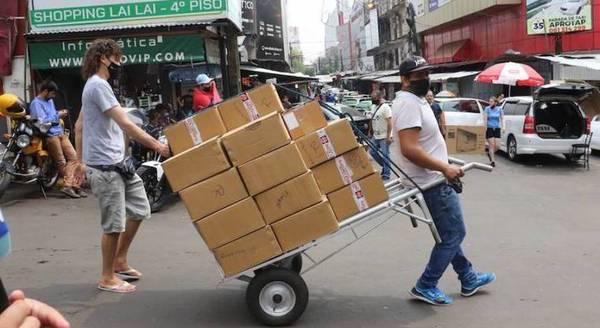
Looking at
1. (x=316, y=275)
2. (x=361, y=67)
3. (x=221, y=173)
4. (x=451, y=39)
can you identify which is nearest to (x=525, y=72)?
(x=316, y=275)

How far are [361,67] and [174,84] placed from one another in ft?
256

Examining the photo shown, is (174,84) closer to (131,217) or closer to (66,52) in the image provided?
(66,52)

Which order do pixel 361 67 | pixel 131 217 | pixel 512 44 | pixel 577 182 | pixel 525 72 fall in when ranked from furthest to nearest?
pixel 361 67 < pixel 512 44 < pixel 525 72 < pixel 577 182 < pixel 131 217

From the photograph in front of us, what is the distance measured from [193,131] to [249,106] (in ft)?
1.41

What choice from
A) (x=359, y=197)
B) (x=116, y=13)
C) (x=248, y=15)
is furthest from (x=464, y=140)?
(x=248, y=15)

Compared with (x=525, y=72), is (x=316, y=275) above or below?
below

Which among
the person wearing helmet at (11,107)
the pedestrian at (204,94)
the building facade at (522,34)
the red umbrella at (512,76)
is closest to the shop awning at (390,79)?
the building facade at (522,34)

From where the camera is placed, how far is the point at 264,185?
4.06 meters

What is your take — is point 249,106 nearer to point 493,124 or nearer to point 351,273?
point 351,273

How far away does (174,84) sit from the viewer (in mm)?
12156

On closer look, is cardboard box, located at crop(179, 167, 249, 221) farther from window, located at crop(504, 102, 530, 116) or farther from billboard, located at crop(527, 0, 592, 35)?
billboard, located at crop(527, 0, 592, 35)

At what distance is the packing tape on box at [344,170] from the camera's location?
4.23m

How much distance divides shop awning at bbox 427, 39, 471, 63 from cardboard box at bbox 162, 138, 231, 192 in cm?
3387

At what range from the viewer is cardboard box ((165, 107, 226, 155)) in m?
4.23
